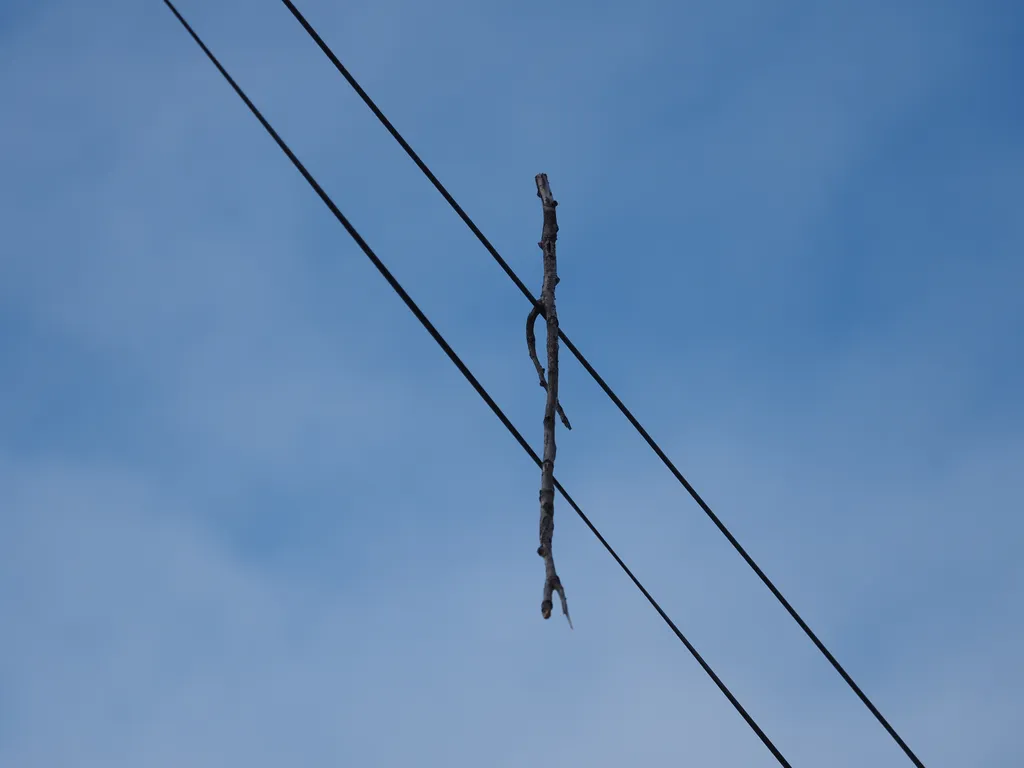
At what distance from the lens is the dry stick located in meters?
6.65

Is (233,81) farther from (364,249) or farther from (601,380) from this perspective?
(601,380)

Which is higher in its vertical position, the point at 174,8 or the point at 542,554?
the point at 174,8

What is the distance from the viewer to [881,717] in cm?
820

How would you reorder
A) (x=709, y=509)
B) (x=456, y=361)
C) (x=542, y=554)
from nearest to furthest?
(x=542, y=554) < (x=456, y=361) < (x=709, y=509)

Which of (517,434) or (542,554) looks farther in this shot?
(517,434)

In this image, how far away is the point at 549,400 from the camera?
8.07m

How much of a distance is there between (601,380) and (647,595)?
195 centimetres

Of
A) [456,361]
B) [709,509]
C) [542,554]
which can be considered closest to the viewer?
[542,554]

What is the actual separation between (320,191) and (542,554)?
11.2 ft

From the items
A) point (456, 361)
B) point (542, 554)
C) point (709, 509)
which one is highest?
point (456, 361)

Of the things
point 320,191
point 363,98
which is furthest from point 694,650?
point 363,98

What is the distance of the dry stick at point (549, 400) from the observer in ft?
21.8

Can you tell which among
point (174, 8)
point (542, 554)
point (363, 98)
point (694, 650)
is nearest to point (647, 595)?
point (694, 650)

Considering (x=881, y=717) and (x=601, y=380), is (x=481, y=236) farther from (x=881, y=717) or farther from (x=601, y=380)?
(x=881, y=717)
